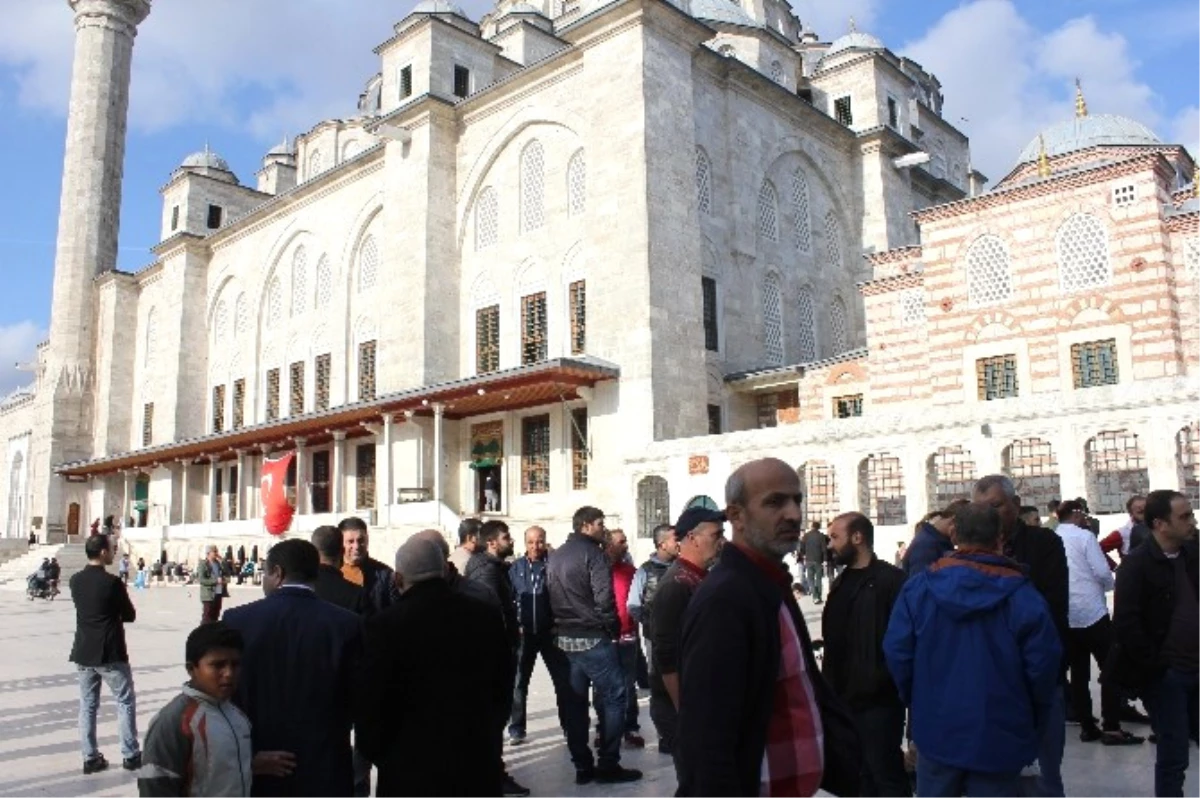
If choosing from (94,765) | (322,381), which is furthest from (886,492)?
(322,381)

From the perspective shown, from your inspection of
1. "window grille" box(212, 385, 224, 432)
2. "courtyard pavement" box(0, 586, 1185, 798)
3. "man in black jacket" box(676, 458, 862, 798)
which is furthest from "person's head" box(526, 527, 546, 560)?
"window grille" box(212, 385, 224, 432)

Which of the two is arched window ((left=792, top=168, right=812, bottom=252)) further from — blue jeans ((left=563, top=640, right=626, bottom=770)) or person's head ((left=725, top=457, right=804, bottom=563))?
person's head ((left=725, top=457, right=804, bottom=563))

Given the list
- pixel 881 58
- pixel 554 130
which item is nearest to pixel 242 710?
pixel 554 130

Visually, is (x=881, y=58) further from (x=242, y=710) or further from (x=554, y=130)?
(x=242, y=710)

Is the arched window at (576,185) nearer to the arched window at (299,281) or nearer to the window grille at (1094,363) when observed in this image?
the window grille at (1094,363)

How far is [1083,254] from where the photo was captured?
17.2 m

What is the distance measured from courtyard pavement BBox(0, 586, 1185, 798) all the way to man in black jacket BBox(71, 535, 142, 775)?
0.17 m

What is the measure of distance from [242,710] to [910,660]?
2.29 m

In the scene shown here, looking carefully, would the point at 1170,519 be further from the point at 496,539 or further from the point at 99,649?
the point at 99,649

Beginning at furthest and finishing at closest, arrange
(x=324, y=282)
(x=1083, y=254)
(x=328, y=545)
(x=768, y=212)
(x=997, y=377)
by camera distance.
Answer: (x=324, y=282), (x=768, y=212), (x=997, y=377), (x=1083, y=254), (x=328, y=545)

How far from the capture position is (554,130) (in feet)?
73.0

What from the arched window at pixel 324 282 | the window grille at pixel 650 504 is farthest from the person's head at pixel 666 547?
the arched window at pixel 324 282

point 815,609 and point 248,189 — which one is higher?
point 248,189

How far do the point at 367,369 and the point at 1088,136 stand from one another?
19.9 metres
